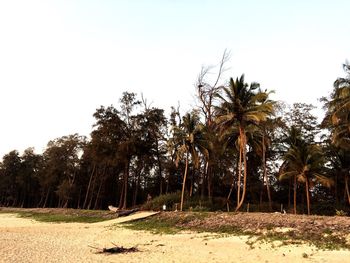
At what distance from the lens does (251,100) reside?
2838 cm

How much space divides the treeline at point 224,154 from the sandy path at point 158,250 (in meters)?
10.6

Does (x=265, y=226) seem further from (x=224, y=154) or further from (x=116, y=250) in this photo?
(x=224, y=154)

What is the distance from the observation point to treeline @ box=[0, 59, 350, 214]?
Result: 98.4ft

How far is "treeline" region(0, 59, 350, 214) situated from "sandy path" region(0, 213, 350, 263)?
34.8ft

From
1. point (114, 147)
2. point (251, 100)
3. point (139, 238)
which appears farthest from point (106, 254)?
point (114, 147)

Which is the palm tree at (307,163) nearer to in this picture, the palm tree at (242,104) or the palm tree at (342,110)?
the palm tree at (342,110)

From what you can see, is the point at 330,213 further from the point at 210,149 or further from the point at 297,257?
the point at 297,257

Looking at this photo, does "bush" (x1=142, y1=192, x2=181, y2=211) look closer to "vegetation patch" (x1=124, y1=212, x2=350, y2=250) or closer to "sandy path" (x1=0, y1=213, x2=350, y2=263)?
"vegetation patch" (x1=124, y1=212, x2=350, y2=250)

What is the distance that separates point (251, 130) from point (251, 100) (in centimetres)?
636

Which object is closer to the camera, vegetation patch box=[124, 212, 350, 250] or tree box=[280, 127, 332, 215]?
vegetation patch box=[124, 212, 350, 250]

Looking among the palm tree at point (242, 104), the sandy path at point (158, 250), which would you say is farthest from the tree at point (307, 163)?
the sandy path at point (158, 250)

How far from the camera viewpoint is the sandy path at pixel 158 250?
41.6ft

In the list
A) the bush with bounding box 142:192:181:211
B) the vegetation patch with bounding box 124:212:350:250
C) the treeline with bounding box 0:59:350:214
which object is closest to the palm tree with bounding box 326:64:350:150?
the treeline with bounding box 0:59:350:214

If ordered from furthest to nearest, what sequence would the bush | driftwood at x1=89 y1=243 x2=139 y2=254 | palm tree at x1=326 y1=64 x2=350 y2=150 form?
the bush
palm tree at x1=326 y1=64 x2=350 y2=150
driftwood at x1=89 y1=243 x2=139 y2=254
